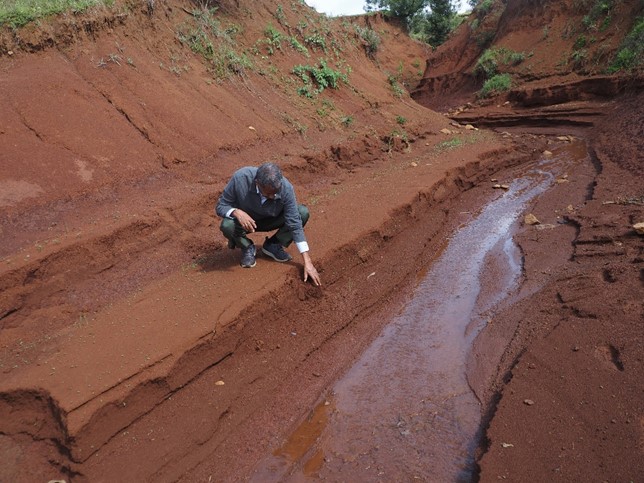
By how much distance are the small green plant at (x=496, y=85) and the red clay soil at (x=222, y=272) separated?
18.6ft

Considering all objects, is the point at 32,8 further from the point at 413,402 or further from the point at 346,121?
the point at 413,402

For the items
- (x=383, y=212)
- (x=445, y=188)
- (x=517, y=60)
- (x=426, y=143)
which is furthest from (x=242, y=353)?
(x=517, y=60)

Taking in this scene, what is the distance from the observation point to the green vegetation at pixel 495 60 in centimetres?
1663

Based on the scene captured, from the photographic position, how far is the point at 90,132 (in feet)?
21.4

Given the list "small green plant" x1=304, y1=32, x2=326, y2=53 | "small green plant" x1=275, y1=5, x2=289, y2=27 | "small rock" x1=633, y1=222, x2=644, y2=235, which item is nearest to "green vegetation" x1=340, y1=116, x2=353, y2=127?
"small green plant" x1=304, y1=32, x2=326, y2=53

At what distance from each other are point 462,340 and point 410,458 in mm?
1510

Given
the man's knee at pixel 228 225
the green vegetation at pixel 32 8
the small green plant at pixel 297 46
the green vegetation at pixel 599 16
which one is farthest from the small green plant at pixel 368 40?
the man's knee at pixel 228 225

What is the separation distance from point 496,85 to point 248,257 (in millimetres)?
14084

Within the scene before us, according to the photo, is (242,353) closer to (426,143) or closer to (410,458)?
(410,458)

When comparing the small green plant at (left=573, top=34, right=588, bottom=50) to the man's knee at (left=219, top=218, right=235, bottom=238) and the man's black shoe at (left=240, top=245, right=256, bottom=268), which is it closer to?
the man's black shoe at (left=240, top=245, right=256, bottom=268)

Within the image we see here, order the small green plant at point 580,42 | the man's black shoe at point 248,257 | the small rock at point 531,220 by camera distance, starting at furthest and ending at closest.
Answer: the small green plant at point 580,42 → the small rock at point 531,220 → the man's black shoe at point 248,257

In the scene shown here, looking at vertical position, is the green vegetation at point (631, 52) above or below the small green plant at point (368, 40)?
below

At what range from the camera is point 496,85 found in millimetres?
15984

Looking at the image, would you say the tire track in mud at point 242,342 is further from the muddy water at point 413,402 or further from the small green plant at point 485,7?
the small green plant at point 485,7
